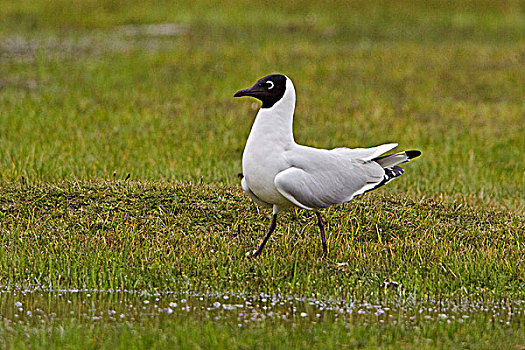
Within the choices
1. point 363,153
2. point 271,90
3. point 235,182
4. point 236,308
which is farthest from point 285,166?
point 235,182

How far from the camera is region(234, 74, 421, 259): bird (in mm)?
6570

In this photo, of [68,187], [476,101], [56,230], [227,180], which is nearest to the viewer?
[56,230]

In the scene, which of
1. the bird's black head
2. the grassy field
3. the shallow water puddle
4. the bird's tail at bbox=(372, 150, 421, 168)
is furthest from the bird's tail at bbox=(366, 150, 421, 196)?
the shallow water puddle

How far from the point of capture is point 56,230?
7.60 metres

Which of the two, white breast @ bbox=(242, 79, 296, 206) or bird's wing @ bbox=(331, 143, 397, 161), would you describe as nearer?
white breast @ bbox=(242, 79, 296, 206)

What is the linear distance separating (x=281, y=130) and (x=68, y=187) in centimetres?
289

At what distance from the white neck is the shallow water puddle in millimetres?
1264

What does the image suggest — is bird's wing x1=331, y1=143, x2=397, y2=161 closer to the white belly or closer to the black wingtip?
the black wingtip

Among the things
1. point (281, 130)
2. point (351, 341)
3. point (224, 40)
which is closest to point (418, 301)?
point (351, 341)

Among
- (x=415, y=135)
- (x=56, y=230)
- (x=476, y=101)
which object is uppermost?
(x=476, y=101)

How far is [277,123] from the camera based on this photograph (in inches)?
265

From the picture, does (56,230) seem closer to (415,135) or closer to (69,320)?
(69,320)

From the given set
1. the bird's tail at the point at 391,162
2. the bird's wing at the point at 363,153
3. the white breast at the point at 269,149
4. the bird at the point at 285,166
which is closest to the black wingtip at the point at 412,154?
the bird's tail at the point at 391,162

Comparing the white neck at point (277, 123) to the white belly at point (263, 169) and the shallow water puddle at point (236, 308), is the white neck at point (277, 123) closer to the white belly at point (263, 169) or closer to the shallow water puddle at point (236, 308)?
the white belly at point (263, 169)
